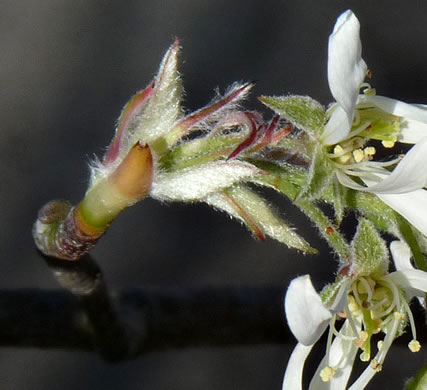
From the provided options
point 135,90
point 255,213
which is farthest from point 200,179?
point 135,90

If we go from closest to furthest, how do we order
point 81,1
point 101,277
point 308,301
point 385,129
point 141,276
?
point 308,301 < point 385,129 < point 101,277 < point 141,276 < point 81,1

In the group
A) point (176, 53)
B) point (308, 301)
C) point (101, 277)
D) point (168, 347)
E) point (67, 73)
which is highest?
point (176, 53)

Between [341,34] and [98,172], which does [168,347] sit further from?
[341,34]

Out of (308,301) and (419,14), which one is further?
(419,14)

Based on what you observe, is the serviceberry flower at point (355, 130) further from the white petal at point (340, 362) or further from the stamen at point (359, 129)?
the white petal at point (340, 362)

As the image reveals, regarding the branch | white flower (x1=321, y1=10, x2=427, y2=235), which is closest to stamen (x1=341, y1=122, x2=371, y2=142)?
white flower (x1=321, y1=10, x2=427, y2=235)

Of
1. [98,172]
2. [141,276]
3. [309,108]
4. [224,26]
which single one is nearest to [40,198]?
[141,276]

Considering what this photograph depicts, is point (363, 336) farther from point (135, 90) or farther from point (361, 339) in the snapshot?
point (135, 90)

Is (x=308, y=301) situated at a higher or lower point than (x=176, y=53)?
lower
